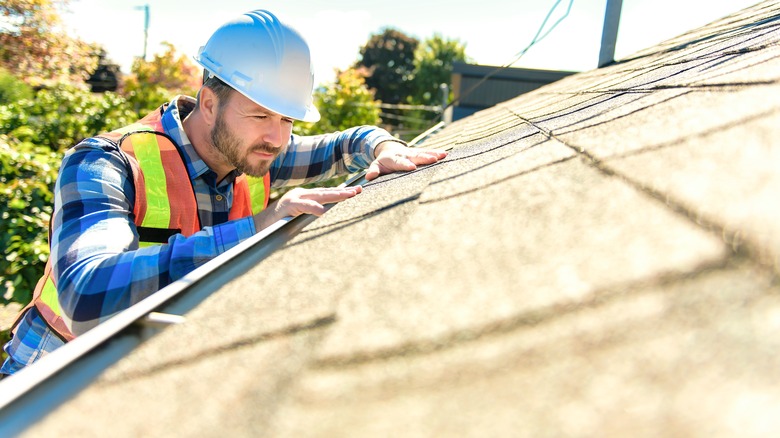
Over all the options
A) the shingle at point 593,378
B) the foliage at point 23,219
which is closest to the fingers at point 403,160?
the shingle at point 593,378

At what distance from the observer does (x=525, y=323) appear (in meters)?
0.57

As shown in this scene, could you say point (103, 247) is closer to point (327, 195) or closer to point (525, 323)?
point (327, 195)

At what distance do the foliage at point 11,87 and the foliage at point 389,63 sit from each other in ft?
84.9

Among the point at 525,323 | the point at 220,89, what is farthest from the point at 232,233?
the point at 525,323

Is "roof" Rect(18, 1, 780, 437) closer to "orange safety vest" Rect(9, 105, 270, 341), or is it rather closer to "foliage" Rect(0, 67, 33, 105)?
"orange safety vest" Rect(9, 105, 270, 341)

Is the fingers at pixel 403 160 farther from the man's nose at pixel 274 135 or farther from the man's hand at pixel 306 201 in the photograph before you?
the man's nose at pixel 274 135

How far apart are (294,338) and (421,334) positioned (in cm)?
19

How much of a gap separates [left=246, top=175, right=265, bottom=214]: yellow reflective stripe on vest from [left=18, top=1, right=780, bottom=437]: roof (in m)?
2.19

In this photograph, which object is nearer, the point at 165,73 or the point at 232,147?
the point at 232,147

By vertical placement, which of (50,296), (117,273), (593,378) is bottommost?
(50,296)

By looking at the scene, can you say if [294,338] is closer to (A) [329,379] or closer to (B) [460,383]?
(A) [329,379]

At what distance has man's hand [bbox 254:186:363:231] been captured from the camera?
172 centimetres

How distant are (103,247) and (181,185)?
0.68 meters

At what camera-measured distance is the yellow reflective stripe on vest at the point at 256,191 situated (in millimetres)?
3122
